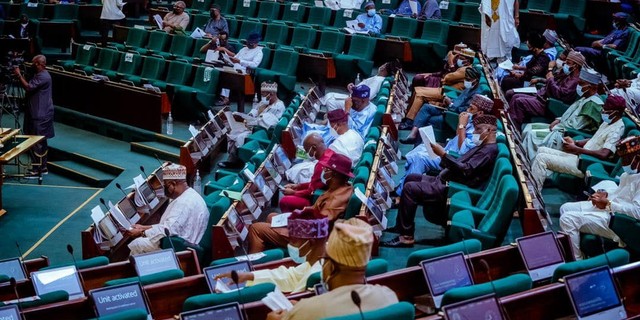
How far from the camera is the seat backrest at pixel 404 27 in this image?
39.6ft

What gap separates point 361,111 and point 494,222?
3413 mm

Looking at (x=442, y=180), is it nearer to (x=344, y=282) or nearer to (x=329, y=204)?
(x=329, y=204)

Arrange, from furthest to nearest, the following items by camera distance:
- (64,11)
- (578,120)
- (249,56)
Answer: (64,11), (249,56), (578,120)

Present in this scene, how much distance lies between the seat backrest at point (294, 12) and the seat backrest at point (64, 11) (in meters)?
3.65

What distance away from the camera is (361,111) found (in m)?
8.83

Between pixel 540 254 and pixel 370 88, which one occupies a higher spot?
pixel 540 254

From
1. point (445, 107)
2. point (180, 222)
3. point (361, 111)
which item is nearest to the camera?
point (180, 222)

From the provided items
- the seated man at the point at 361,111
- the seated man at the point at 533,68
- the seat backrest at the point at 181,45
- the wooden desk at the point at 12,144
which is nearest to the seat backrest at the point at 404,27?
the seated man at the point at 533,68

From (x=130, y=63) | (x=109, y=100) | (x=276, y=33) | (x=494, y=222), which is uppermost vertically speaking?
(x=494, y=222)

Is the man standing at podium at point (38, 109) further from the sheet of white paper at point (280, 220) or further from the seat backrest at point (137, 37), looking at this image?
the sheet of white paper at point (280, 220)

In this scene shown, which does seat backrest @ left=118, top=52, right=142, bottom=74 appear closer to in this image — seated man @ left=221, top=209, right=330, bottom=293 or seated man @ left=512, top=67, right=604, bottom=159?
seated man @ left=512, top=67, right=604, bottom=159

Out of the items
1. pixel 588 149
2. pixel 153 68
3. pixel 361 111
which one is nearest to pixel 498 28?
pixel 361 111

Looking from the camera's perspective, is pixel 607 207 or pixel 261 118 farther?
pixel 261 118

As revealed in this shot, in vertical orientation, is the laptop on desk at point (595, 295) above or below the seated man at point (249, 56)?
above
